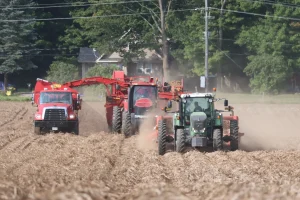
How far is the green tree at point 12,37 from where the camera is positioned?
6994 cm

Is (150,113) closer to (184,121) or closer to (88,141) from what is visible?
(88,141)

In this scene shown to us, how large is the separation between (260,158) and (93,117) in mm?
20552

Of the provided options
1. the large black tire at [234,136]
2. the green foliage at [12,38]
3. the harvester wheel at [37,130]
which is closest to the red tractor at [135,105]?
the harvester wheel at [37,130]

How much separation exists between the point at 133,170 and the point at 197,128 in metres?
4.58

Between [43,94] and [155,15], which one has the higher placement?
[155,15]

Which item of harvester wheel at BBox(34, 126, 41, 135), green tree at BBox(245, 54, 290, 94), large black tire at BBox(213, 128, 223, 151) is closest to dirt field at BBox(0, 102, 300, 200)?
harvester wheel at BBox(34, 126, 41, 135)

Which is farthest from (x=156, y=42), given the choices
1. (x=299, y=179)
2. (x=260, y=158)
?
(x=299, y=179)

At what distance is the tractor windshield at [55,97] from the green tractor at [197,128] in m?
7.74

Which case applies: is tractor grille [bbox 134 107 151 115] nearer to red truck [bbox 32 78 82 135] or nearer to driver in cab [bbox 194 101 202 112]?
red truck [bbox 32 78 82 135]

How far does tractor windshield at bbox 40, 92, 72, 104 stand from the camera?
93.8 feet

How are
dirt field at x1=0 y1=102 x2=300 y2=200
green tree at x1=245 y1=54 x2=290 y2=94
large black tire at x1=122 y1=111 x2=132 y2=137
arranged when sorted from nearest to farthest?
dirt field at x1=0 y1=102 x2=300 y2=200 → large black tire at x1=122 y1=111 x2=132 y2=137 → green tree at x1=245 y1=54 x2=290 y2=94

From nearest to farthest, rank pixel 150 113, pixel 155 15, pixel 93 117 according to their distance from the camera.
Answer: pixel 150 113 < pixel 93 117 < pixel 155 15

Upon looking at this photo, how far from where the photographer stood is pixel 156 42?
65.1 meters

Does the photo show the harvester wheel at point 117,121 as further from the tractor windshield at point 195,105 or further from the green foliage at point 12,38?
→ the green foliage at point 12,38
